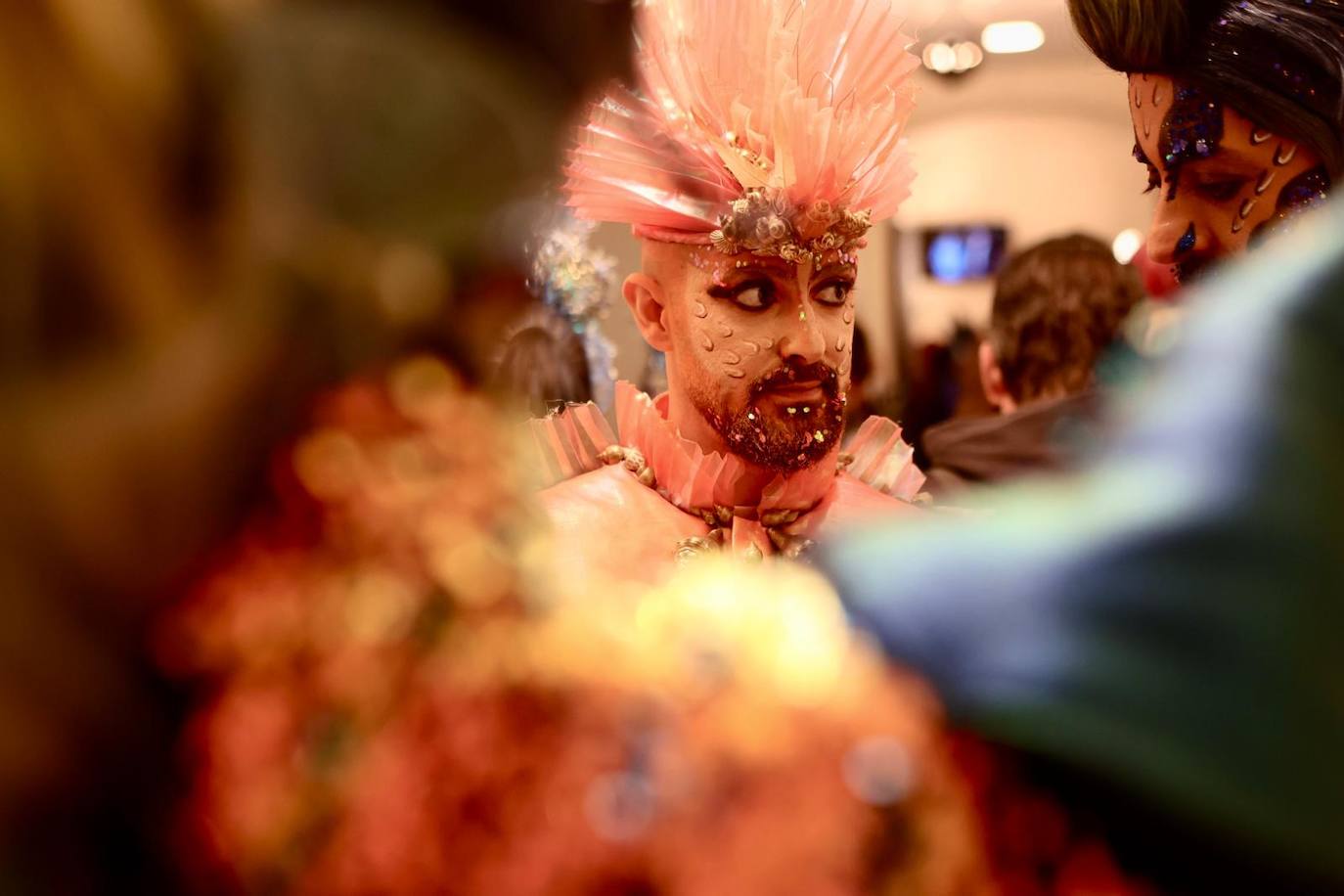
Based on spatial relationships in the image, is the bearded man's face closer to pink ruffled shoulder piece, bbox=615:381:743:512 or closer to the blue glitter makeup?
pink ruffled shoulder piece, bbox=615:381:743:512

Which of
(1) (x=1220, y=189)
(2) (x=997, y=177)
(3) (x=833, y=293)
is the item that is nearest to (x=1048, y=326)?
(3) (x=833, y=293)

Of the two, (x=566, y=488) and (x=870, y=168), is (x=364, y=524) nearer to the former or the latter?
(x=566, y=488)

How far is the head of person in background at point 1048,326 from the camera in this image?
1782 millimetres

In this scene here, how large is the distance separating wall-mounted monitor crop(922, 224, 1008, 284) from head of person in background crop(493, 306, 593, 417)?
1.53 meters

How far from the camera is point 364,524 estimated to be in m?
0.51

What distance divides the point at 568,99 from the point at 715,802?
0.31 meters

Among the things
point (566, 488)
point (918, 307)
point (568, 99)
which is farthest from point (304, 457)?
point (918, 307)

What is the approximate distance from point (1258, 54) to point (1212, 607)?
808mm

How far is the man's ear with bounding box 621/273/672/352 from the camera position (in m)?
1.41

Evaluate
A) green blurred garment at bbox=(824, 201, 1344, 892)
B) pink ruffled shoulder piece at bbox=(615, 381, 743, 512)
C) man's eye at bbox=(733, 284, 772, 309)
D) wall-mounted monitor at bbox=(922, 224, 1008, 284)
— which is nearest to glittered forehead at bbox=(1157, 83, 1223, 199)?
man's eye at bbox=(733, 284, 772, 309)

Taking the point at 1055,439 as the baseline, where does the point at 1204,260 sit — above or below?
above

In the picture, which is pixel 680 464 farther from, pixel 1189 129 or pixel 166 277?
pixel 166 277

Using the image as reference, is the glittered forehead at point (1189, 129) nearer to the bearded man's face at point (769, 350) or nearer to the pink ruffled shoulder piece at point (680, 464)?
the bearded man's face at point (769, 350)

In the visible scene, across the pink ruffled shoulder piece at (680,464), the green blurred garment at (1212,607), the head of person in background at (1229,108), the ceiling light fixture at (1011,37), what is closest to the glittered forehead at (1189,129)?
the head of person in background at (1229,108)
